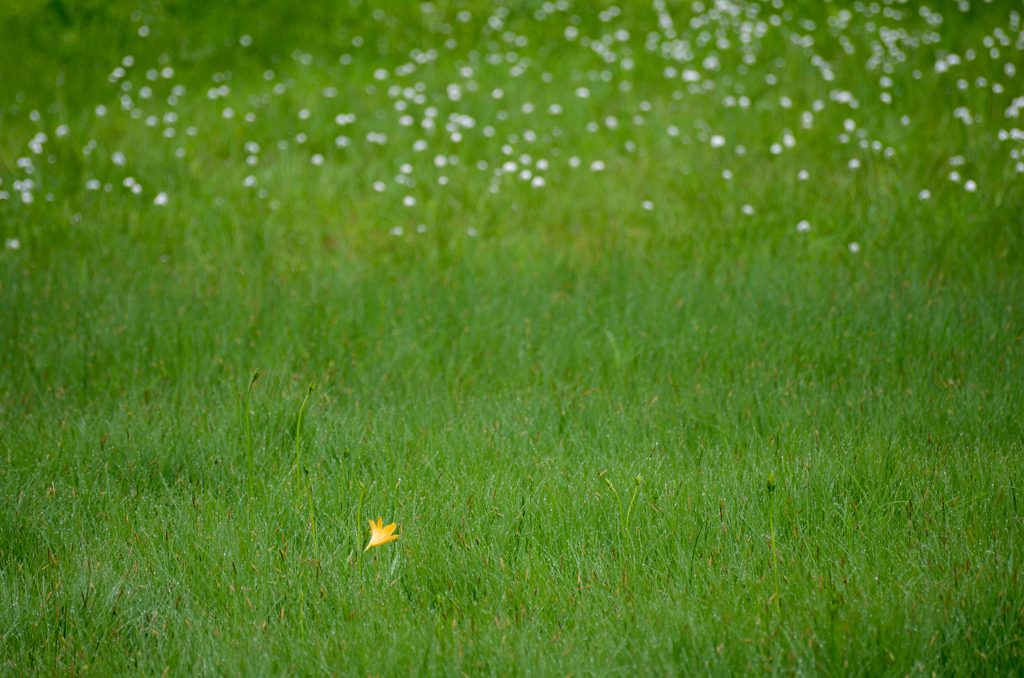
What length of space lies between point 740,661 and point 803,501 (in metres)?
0.82

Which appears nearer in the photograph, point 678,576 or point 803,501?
point 678,576

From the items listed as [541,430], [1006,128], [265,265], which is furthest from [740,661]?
[1006,128]

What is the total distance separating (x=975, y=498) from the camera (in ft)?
7.90

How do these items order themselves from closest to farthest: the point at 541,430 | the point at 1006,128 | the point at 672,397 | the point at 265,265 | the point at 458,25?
the point at 541,430
the point at 672,397
the point at 265,265
the point at 1006,128
the point at 458,25

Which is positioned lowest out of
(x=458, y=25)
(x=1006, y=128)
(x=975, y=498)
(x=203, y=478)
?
(x=203, y=478)

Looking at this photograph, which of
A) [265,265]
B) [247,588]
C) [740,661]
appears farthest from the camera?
[265,265]

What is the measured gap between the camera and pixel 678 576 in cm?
219

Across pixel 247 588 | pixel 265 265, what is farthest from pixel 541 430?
pixel 265 265

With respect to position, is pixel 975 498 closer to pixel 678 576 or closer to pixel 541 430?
pixel 678 576

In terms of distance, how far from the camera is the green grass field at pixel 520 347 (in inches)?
81.7

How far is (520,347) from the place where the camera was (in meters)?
3.83

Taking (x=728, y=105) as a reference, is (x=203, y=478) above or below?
below

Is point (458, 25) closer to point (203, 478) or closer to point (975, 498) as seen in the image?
point (203, 478)

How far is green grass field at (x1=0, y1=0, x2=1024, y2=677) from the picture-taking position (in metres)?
A: 2.08
